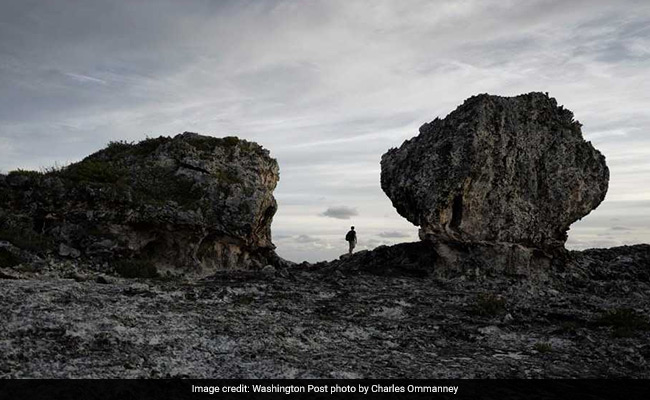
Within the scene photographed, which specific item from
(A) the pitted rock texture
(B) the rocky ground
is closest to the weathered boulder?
(B) the rocky ground

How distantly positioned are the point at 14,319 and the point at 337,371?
8.71m

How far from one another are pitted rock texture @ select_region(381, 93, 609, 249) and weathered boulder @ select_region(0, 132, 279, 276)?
9.67m

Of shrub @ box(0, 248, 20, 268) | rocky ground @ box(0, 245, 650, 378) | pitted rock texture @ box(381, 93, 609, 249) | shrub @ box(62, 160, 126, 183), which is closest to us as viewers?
rocky ground @ box(0, 245, 650, 378)

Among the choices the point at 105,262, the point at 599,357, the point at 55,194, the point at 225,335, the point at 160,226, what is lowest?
the point at 599,357

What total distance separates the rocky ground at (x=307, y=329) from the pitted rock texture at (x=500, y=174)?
5.33 meters

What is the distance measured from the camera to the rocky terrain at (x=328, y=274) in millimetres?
13352

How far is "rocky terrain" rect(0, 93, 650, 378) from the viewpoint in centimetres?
1335

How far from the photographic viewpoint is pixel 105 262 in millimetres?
24766

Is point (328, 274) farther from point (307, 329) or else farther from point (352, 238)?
point (307, 329)

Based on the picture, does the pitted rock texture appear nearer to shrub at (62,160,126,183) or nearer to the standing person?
the standing person

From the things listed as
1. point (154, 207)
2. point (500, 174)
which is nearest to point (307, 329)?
point (154, 207)

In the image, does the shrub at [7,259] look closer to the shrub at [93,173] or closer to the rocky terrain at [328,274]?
the rocky terrain at [328,274]

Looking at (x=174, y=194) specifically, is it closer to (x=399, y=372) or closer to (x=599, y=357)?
(x=399, y=372)
